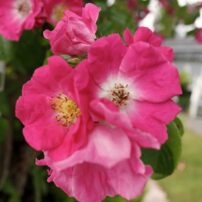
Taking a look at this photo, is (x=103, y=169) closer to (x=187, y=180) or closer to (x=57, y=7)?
(x=57, y=7)

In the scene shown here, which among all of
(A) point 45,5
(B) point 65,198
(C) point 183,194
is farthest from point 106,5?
(C) point 183,194

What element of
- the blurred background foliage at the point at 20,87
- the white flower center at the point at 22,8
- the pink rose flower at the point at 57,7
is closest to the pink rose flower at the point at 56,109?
the pink rose flower at the point at 57,7

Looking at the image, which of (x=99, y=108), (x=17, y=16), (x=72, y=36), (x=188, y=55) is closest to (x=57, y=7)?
(x=17, y=16)

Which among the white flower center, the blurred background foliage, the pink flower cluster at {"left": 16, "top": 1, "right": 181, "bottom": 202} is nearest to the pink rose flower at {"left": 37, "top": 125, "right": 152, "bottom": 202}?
the pink flower cluster at {"left": 16, "top": 1, "right": 181, "bottom": 202}

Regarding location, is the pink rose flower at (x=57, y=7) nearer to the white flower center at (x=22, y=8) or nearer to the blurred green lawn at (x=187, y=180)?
the white flower center at (x=22, y=8)

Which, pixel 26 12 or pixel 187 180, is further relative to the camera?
pixel 187 180

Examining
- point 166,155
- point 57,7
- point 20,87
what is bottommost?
point 20,87
